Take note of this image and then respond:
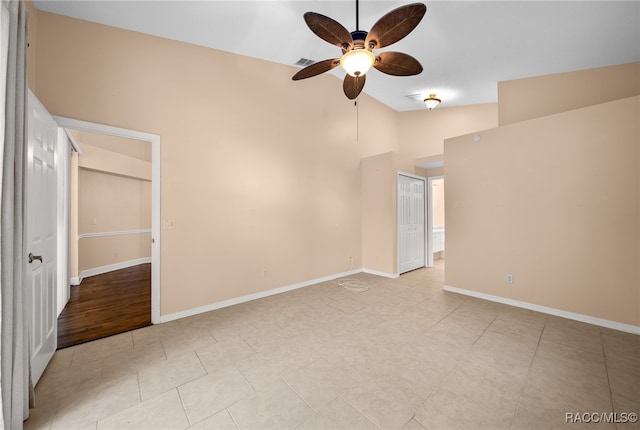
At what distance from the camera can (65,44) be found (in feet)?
8.54

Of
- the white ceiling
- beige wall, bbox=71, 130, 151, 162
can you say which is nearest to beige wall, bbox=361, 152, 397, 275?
the white ceiling

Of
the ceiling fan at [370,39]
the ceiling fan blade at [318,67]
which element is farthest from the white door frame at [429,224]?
the ceiling fan blade at [318,67]

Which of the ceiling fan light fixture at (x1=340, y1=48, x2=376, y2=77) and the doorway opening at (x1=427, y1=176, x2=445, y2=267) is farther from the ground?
the ceiling fan light fixture at (x1=340, y1=48, x2=376, y2=77)

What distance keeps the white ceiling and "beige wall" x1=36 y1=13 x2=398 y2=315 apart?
0.23 m

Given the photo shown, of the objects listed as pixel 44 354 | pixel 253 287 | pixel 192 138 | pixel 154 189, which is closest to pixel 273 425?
pixel 44 354

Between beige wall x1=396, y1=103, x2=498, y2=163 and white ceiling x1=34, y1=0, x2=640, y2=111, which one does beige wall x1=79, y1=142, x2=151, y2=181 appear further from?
beige wall x1=396, y1=103, x2=498, y2=163

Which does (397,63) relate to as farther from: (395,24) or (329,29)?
(329,29)

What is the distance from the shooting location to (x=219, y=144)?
3.57 metres

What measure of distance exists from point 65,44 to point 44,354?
2944mm

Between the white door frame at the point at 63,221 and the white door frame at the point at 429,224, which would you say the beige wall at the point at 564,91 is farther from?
the white door frame at the point at 63,221

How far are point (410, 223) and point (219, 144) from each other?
4157 millimetres

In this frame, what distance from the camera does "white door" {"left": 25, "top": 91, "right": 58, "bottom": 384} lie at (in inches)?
75.5

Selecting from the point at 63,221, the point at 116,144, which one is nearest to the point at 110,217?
the point at 116,144

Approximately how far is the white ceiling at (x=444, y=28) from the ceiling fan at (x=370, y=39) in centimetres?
89
